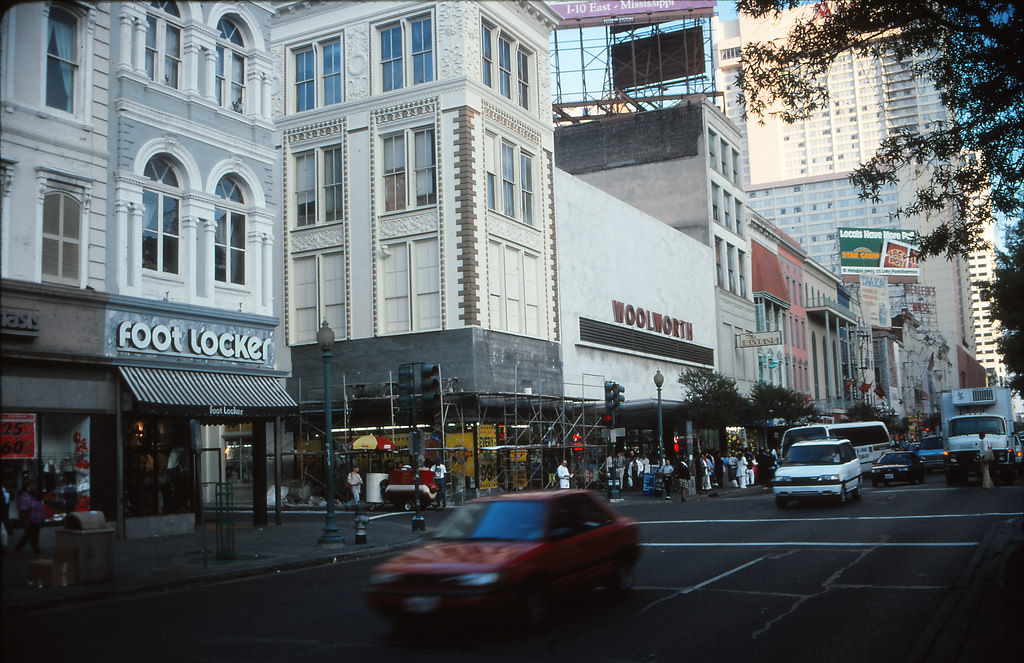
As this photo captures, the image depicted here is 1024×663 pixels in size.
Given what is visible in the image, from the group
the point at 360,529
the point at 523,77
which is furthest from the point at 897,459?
the point at 360,529

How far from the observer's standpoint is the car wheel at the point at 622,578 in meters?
12.0

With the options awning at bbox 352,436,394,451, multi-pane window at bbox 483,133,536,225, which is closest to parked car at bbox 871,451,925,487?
multi-pane window at bbox 483,133,536,225

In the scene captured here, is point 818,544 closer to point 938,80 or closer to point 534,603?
point 938,80

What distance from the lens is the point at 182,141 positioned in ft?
78.2

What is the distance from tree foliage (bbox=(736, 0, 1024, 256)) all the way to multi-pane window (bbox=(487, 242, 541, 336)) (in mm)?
21752

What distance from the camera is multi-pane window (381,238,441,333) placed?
118ft

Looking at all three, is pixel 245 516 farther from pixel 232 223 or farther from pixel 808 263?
pixel 808 263

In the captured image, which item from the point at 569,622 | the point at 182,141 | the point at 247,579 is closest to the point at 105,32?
the point at 182,141

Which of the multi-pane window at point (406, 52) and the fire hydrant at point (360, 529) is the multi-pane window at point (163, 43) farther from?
the multi-pane window at point (406, 52)

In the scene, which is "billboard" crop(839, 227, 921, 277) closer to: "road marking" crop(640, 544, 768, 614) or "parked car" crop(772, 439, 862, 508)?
"parked car" crop(772, 439, 862, 508)

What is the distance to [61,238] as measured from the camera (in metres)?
20.6

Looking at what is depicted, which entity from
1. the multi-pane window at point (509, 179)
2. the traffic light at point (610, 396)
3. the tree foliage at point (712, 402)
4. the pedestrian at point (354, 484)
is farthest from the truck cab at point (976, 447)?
the pedestrian at point (354, 484)

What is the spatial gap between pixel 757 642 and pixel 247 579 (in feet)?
30.5

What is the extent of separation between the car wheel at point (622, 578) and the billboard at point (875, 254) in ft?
317
